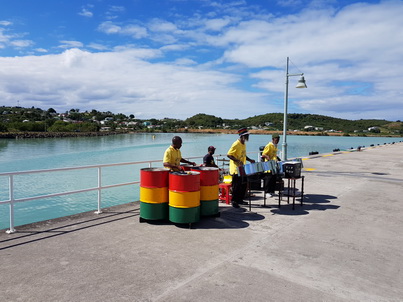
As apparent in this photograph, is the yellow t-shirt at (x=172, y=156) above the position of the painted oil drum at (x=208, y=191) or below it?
above

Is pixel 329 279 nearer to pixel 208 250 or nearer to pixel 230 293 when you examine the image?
pixel 230 293

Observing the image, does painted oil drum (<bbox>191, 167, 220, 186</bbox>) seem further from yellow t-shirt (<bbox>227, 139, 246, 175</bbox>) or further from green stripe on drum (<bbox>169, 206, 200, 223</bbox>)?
yellow t-shirt (<bbox>227, 139, 246, 175</bbox>)

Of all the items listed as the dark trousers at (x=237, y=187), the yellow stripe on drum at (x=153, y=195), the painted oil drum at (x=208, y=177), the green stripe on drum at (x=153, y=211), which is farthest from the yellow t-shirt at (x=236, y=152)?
the green stripe on drum at (x=153, y=211)

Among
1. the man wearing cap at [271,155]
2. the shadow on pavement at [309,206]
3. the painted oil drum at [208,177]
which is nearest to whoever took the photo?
the painted oil drum at [208,177]

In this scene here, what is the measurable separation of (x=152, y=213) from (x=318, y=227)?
3537mm

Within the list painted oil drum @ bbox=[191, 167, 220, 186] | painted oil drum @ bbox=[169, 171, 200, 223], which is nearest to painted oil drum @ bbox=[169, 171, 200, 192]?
painted oil drum @ bbox=[169, 171, 200, 223]

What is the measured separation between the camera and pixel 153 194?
20.5ft

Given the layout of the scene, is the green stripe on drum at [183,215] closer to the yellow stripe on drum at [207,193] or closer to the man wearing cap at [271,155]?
the yellow stripe on drum at [207,193]

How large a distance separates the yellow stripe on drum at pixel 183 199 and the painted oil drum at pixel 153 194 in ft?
0.79

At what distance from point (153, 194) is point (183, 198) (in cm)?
67

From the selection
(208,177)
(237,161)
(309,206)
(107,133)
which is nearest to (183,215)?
(208,177)

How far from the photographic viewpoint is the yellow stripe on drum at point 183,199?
6.07m

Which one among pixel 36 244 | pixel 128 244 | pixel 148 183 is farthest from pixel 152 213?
pixel 36 244

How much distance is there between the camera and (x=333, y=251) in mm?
5109
